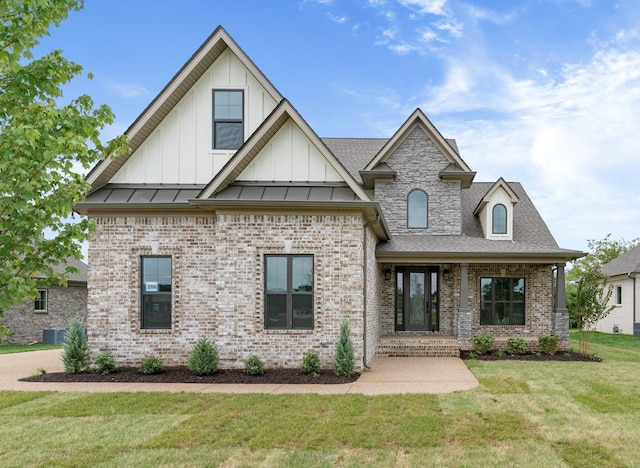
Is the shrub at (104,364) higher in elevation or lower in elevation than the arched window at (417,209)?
lower

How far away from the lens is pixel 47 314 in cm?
2703

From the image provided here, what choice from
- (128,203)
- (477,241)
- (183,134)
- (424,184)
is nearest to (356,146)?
(424,184)

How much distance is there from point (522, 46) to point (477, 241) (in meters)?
6.79

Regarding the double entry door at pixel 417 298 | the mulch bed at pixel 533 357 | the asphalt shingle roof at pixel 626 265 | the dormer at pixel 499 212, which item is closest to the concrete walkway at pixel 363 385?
the mulch bed at pixel 533 357

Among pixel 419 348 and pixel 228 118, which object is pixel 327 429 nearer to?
pixel 228 118

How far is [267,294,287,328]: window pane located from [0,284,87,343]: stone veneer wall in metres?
15.7

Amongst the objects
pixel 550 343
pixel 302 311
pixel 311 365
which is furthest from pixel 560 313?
pixel 311 365

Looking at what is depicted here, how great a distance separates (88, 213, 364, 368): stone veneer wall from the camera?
42.3 feet

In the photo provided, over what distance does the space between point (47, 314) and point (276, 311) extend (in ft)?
61.9

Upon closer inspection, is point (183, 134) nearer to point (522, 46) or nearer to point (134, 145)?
point (134, 145)

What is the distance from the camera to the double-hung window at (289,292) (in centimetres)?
1298

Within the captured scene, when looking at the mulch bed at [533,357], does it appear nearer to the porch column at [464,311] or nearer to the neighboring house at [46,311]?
the porch column at [464,311]

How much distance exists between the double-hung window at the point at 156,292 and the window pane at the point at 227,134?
10.6 ft

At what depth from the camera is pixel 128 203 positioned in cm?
1308
